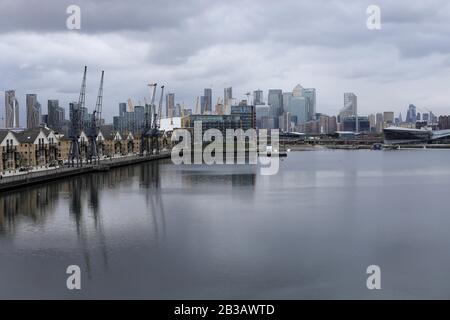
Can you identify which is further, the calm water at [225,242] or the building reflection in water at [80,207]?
the building reflection in water at [80,207]

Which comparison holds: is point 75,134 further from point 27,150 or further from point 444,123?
point 444,123

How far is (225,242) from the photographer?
821cm

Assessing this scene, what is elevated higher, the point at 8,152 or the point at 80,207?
the point at 8,152

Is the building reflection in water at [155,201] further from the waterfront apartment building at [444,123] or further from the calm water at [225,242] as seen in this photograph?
the waterfront apartment building at [444,123]

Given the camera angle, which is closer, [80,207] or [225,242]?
[225,242]

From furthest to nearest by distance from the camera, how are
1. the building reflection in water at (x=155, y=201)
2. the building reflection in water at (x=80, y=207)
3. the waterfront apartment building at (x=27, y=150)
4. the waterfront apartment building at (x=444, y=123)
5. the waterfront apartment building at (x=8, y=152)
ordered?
the waterfront apartment building at (x=444, y=123)
the waterfront apartment building at (x=27, y=150)
the waterfront apartment building at (x=8, y=152)
the building reflection in water at (x=155, y=201)
the building reflection in water at (x=80, y=207)

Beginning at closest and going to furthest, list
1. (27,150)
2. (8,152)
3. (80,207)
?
(80,207) < (8,152) < (27,150)

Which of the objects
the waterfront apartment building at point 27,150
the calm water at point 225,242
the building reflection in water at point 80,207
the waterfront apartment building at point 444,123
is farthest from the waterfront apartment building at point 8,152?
the waterfront apartment building at point 444,123

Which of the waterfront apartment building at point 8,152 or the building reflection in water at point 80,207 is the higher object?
the waterfront apartment building at point 8,152

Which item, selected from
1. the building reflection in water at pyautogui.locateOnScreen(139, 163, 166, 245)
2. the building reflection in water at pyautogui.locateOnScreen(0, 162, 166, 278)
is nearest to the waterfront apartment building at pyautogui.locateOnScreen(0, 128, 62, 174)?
the building reflection in water at pyautogui.locateOnScreen(0, 162, 166, 278)

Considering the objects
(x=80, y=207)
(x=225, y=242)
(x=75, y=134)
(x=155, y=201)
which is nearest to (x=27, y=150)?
(x=75, y=134)

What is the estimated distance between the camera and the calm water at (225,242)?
6078mm

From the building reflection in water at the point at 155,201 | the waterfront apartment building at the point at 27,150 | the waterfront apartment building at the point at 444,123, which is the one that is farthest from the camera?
the waterfront apartment building at the point at 444,123

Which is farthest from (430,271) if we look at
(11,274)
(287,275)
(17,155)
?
(17,155)
